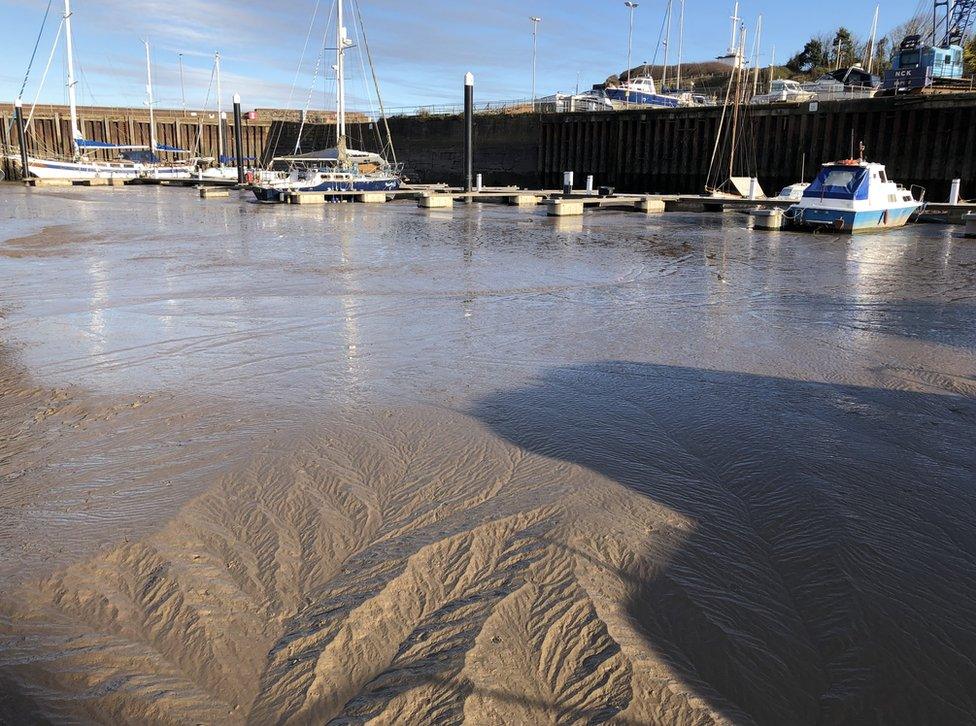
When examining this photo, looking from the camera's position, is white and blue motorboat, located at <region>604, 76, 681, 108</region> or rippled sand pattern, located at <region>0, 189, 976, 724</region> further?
white and blue motorboat, located at <region>604, 76, 681, 108</region>

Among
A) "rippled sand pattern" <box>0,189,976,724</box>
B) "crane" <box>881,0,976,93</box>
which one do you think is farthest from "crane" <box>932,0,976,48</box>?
"rippled sand pattern" <box>0,189,976,724</box>

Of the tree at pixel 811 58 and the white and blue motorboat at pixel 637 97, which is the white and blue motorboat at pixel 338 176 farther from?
Answer: the tree at pixel 811 58

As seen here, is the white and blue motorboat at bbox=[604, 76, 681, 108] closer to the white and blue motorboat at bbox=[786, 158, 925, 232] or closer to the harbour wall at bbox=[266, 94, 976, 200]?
the harbour wall at bbox=[266, 94, 976, 200]

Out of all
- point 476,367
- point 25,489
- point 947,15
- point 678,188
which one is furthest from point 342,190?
point 947,15

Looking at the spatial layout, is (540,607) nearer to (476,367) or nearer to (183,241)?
(476,367)

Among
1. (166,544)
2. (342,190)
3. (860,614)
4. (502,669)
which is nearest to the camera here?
(502,669)

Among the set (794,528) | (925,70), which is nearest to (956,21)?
(925,70)

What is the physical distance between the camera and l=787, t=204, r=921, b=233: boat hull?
2078cm

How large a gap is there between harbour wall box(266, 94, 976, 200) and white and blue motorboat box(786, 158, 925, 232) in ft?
31.1

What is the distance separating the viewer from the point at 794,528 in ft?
14.1

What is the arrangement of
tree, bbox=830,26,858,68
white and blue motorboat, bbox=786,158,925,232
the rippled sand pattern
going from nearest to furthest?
1. the rippled sand pattern
2. white and blue motorboat, bbox=786,158,925,232
3. tree, bbox=830,26,858,68

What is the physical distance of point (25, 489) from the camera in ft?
15.1

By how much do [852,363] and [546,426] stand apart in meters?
3.69

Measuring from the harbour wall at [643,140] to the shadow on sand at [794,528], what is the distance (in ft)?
95.4
